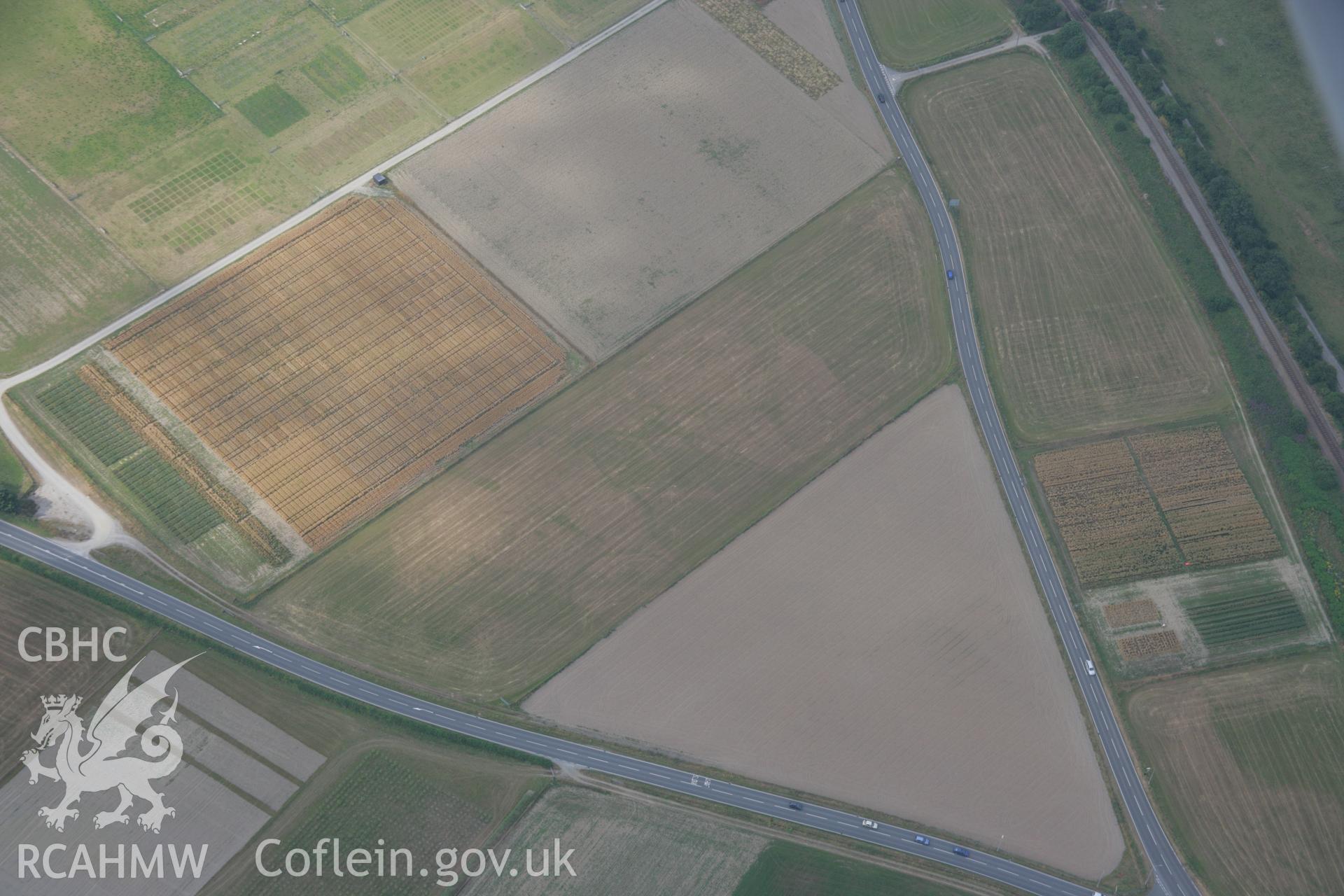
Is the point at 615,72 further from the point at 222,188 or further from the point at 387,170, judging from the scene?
the point at 222,188

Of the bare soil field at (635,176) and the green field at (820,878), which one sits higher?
the bare soil field at (635,176)

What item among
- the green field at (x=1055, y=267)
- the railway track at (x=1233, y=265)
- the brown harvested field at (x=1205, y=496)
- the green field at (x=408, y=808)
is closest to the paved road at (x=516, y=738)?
the green field at (x=408, y=808)

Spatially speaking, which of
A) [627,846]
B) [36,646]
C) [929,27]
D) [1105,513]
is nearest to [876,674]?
[627,846]

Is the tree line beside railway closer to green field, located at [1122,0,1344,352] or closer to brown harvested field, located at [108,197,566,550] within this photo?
green field, located at [1122,0,1344,352]

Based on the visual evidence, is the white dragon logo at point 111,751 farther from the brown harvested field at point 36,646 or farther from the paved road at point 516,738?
the paved road at point 516,738

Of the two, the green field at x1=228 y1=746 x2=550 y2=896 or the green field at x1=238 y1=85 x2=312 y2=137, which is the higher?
the green field at x1=238 y1=85 x2=312 y2=137

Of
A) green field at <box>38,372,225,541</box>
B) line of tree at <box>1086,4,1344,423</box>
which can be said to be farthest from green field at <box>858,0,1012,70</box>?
green field at <box>38,372,225,541</box>
